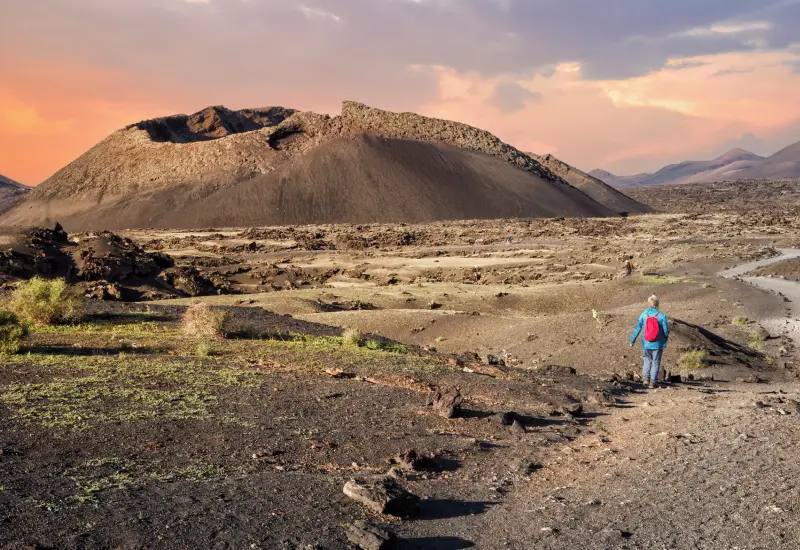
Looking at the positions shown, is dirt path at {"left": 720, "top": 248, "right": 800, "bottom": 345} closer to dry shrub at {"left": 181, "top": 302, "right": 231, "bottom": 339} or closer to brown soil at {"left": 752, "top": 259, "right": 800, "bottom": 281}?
brown soil at {"left": 752, "top": 259, "right": 800, "bottom": 281}

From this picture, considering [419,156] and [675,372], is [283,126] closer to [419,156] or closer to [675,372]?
[419,156]

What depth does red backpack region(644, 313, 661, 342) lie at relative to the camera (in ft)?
38.6

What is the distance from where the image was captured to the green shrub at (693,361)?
48.6 ft

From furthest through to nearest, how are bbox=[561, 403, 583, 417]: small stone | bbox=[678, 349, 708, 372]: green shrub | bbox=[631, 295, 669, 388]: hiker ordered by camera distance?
1. bbox=[678, 349, 708, 372]: green shrub
2. bbox=[631, 295, 669, 388]: hiker
3. bbox=[561, 403, 583, 417]: small stone

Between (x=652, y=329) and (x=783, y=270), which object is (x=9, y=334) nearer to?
(x=652, y=329)

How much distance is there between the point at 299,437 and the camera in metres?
7.42

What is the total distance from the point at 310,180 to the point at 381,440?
8955 cm

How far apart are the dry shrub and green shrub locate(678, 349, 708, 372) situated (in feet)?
31.6

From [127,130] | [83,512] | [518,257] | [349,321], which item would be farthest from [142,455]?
[127,130]

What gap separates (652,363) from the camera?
1194 centimetres

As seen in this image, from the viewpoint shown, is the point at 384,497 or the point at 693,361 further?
the point at 693,361

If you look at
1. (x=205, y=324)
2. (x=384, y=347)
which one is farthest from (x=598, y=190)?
(x=205, y=324)

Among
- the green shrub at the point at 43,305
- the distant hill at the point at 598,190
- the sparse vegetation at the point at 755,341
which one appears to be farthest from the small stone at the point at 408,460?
the distant hill at the point at 598,190

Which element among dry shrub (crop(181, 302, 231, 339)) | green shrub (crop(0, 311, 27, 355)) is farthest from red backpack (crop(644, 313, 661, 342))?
green shrub (crop(0, 311, 27, 355))
